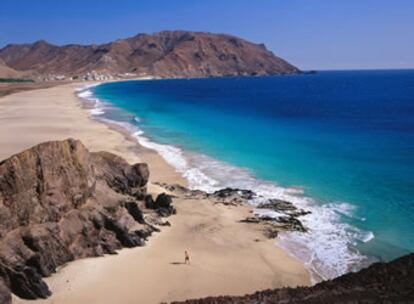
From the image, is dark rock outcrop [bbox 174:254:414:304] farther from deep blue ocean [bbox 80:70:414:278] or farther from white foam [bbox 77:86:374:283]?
deep blue ocean [bbox 80:70:414:278]

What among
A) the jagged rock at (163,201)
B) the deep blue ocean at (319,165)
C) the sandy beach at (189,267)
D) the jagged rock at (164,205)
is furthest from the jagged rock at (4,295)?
the deep blue ocean at (319,165)

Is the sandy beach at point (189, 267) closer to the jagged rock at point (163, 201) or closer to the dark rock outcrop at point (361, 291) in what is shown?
the jagged rock at point (163, 201)

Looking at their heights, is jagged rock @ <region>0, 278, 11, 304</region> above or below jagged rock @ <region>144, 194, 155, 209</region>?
above

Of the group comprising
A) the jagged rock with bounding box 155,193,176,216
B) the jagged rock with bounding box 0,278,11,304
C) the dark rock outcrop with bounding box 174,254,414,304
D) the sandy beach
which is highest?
the dark rock outcrop with bounding box 174,254,414,304

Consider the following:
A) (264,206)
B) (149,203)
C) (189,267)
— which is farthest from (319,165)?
(189,267)

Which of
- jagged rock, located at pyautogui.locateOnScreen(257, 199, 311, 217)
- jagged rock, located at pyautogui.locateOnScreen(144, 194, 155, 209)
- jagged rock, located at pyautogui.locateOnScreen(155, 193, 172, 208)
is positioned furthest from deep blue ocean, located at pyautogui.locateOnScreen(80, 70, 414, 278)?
jagged rock, located at pyautogui.locateOnScreen(144, 194, 155, 209)

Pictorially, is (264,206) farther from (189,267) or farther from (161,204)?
(189,267)
